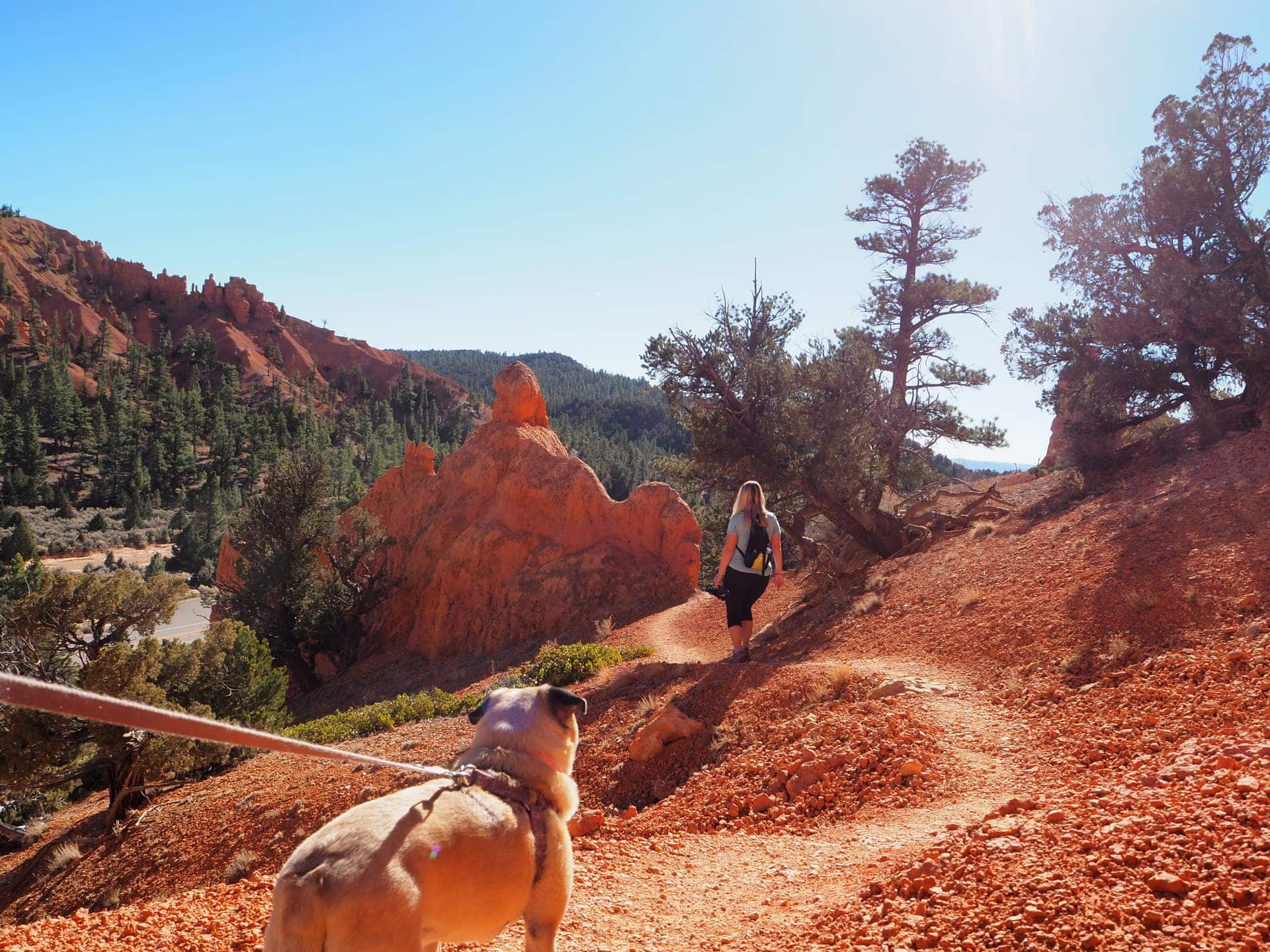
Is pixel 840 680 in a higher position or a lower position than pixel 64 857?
higher

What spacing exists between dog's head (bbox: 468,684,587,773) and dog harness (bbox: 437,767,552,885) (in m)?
0.20

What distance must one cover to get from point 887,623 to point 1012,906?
791 cm

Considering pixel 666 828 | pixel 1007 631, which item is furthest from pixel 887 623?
pixel 666 828

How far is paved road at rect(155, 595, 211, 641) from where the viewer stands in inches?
1463

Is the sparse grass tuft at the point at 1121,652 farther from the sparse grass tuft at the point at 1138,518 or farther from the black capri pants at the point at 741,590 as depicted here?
the sparse grass tuft at the point at 1138,518

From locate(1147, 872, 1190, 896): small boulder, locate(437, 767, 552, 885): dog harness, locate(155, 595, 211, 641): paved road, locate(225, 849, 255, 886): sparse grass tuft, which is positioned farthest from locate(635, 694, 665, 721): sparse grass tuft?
locate(155, 595, 211, 641): paved road

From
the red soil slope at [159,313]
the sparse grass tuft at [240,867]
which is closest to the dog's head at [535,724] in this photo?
the sparse grass tuft at [240,867]

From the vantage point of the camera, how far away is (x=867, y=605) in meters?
11.6

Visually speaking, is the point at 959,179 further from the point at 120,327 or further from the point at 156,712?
the point at 120,327

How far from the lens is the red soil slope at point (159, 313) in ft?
300

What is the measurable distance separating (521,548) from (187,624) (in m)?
31.9

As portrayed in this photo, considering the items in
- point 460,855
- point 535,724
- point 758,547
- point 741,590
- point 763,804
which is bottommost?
point 763,804

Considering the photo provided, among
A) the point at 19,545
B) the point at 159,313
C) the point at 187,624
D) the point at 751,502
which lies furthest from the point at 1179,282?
the point at 159,313

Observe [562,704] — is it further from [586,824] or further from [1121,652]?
[1121,652]
